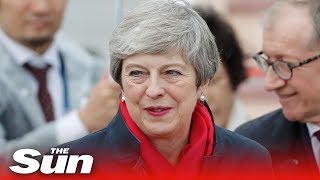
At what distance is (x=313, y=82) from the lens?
3916mm

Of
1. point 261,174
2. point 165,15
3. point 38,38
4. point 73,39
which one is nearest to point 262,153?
point 261,174

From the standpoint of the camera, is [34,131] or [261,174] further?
[34,131]

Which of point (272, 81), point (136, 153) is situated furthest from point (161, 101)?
point (272, 81)

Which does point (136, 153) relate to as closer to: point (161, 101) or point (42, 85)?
point (161, 101)

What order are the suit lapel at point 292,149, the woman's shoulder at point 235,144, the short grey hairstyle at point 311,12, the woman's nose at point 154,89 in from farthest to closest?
the short grey hairstyle at point 311,12 < the suit lapel at point 292,149 < the woman's shoulder at point 235,144 < the woman's nose at point 154,89

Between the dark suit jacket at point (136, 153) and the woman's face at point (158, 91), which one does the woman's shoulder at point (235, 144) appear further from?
the woman's face at point (158, 91)

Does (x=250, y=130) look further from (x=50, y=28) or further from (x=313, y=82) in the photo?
(x=50, y=28)

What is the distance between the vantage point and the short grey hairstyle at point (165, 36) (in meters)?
2.97

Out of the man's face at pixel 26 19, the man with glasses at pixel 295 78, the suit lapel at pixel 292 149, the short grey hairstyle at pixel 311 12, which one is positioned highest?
the man's face at pixel 26 19

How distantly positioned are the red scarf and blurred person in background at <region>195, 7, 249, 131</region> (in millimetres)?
1116

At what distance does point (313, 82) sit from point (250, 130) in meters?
0.30

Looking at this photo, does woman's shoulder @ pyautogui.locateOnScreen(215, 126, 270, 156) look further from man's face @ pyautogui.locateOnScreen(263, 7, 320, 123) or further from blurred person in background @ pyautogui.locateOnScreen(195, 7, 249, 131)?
blurred person in background @ pyautogui.locateOnScreen(195, 7, 249, 131)

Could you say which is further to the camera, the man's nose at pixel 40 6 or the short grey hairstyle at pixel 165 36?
the man's nose at pixel 40 6

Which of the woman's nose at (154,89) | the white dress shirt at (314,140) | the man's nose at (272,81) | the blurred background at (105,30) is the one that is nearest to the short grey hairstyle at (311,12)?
the man's nose at (272,81)
